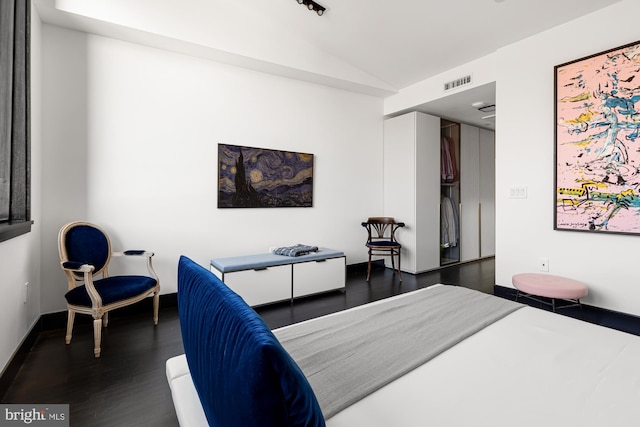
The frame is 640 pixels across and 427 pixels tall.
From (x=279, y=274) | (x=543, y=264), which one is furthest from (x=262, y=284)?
(x=543, y=264)

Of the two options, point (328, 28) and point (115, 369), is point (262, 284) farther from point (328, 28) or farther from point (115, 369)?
point (328, 28)

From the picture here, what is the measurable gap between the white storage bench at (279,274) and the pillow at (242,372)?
6.39 feet

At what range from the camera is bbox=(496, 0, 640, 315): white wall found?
2.50m

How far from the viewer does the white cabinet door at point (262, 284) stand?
9.51 feet

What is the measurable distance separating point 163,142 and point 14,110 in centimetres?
114

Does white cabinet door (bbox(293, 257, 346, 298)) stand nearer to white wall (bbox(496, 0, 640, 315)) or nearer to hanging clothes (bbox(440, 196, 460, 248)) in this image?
white wall (bbox(496, 0, 640, 315))

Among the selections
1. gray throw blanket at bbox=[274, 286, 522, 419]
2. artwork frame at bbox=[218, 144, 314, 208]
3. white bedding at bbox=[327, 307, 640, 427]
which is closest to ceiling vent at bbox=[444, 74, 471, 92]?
artwork frame at bbox=[218, 144, 314, 208]

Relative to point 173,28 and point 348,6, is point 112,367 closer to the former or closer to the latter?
point 173,28

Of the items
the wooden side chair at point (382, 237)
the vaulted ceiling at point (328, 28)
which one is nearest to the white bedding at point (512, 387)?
the wooden side chair at point (382, 237)

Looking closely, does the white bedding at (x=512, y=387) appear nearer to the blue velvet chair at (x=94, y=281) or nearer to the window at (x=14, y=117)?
the blue velvet chair at (x=94, y=281)

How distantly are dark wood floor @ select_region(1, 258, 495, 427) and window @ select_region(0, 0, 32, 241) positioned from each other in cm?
91

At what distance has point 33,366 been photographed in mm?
1940

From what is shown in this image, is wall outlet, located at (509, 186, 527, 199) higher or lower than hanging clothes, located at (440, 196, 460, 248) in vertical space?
higher

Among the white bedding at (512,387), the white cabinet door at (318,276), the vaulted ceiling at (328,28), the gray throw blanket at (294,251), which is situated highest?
the vaulted ceiling at (328,28)
